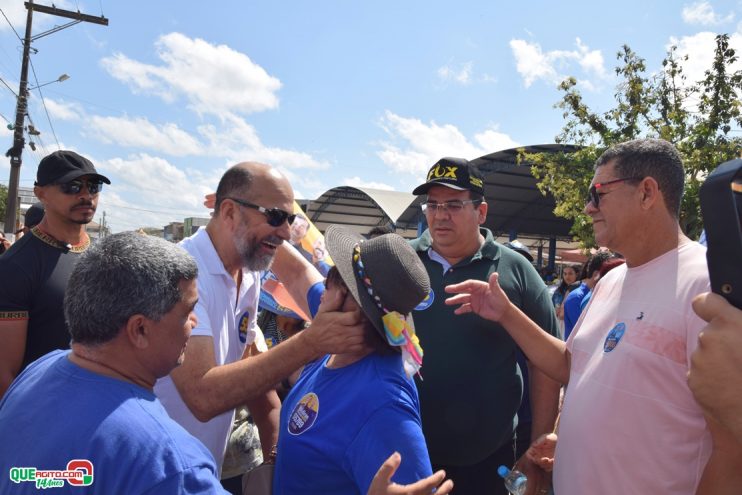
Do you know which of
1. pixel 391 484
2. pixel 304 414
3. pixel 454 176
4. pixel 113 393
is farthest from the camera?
pixel 454 176

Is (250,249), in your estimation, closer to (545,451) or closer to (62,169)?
(62,169)

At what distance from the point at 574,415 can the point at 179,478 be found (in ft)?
5.07

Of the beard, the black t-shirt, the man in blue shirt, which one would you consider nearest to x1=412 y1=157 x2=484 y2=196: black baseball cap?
the beard

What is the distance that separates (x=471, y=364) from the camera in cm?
297


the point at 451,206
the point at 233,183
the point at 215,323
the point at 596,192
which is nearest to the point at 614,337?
the point at 596,192

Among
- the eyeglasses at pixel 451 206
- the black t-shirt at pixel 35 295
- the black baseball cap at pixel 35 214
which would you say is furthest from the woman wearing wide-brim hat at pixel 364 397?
the black baseball cap at pixel 35 214

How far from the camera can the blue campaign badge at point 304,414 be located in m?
1.82

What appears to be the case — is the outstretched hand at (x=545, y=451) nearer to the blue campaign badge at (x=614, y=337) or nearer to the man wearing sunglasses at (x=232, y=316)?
the blue campaign badge at (x=614, y=337)

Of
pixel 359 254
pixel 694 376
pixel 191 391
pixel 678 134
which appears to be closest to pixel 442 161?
pixel 359 254

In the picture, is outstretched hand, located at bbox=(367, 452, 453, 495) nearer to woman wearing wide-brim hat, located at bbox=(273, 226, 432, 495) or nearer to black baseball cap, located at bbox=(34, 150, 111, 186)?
woman wearing wide-brim hat, located at bbox=(273, 226, 432, 495)

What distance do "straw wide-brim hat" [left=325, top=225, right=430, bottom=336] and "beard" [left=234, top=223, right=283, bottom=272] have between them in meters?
0.74

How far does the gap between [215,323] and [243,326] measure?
348 millimetres

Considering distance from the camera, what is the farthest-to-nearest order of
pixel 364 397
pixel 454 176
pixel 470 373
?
pixel 454 176
pixel 470 373
pixel 364 397

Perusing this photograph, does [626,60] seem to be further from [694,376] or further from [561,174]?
[694,376]
